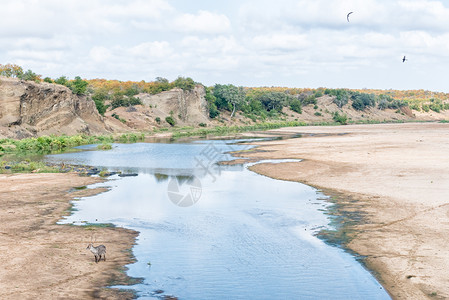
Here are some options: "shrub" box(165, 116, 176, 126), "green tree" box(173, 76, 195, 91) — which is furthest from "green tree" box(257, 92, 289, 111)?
"shrub" box(165, 116, 176, 126)

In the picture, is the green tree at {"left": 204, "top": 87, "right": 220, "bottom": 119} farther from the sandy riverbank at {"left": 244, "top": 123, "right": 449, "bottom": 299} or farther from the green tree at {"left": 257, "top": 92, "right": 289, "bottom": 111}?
the sandy riverbank at {"left": 244, "top": 123, "right": 449, "bottom": 299}

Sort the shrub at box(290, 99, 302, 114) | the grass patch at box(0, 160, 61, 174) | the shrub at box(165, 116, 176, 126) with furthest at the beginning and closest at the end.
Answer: the shrub at box(290, 99, 302, 114) < the shrub at box(165, 116, 176, 126) < the grass patch at box(0, 160, 61, 174)

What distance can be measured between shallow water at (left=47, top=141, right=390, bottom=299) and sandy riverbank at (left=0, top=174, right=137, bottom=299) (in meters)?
0.72

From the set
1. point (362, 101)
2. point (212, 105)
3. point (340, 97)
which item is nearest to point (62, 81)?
point (212, 105)

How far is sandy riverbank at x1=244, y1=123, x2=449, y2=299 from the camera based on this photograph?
13.3 meters

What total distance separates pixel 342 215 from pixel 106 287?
11.0 meters

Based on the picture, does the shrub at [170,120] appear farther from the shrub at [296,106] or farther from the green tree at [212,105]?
the shrub at [296,106]

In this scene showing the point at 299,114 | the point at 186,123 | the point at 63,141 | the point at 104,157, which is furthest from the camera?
the point at 299,114

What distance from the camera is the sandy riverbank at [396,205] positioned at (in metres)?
13.3

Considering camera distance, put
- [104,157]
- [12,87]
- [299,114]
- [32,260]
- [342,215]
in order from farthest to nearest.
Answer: [299,114] < [12,87] < [104,157] < [342,215] < [32,260]

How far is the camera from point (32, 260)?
14.1m

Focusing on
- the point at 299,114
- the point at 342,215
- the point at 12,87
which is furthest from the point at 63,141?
the point at 299,114

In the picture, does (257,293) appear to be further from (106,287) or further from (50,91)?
(50,91)

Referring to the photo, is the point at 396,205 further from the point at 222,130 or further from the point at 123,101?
the point at 123,101
